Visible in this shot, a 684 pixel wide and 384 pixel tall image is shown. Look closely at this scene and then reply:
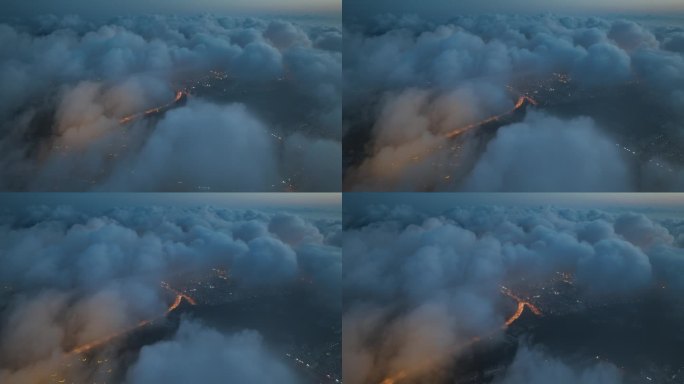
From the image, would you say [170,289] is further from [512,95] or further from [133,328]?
[512,95]

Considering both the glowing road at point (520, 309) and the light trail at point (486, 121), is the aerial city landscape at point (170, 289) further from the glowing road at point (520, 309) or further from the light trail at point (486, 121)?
the glowing road at point (520, 309)

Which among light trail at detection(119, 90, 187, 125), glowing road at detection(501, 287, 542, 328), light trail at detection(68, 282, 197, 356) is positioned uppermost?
light trail at detection(119, 90, 187, 125)

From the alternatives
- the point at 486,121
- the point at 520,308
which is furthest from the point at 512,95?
the point at 520,308

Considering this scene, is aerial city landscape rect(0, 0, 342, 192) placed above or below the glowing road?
above

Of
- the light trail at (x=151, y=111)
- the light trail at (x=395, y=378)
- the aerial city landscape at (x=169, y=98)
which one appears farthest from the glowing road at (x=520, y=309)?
the light trail at (x=151, y=111)

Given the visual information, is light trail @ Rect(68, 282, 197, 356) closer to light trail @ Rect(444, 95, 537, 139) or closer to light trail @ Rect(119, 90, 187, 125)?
light trail @ Rect(119, 90, 187, 125)

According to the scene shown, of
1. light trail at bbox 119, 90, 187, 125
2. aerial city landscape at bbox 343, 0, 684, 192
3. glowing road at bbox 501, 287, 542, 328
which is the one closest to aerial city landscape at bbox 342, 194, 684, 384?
glowing road at bbox 501, 287, 542, 328

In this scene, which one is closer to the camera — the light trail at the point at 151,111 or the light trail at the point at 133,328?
the light trail at the point at 133,328
